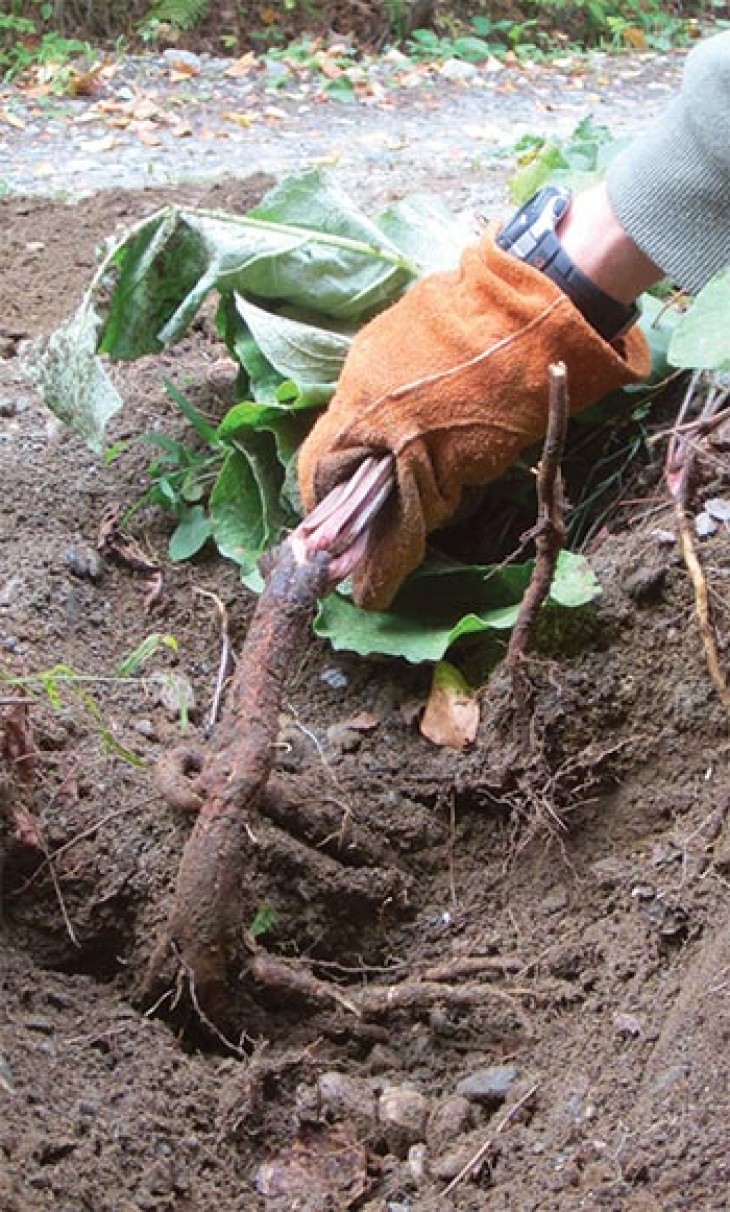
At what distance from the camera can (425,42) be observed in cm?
716

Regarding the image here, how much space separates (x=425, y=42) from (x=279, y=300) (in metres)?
5.21

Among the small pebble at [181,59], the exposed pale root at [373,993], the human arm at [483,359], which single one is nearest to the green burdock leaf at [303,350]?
the human arm at [483,359]

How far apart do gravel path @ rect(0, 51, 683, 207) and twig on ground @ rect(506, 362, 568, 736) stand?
7.32 ft

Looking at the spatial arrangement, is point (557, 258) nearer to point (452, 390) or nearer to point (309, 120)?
point (452, 390)

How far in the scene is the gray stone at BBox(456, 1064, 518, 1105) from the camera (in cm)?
153

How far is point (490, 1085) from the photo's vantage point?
5.05ft

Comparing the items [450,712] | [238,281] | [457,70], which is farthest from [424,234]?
[457,70]

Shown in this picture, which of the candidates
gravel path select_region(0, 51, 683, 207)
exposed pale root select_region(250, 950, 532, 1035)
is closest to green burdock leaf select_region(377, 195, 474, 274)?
gravel path select_region(0, 51, 683, 207)

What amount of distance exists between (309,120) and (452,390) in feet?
13.5

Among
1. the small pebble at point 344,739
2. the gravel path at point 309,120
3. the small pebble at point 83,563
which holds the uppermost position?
the small pebble at point 344,739

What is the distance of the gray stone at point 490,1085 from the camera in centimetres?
153

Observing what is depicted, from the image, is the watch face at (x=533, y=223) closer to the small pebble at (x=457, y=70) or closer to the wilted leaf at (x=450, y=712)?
the wilted leaf at (x=450, y=712)

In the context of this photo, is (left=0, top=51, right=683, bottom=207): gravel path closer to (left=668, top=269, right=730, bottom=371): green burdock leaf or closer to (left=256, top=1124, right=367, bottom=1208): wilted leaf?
(left=668, top=269, right=730, bottom=371): green burdock leaf

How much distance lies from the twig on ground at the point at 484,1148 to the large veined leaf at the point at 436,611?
0.70 meters
